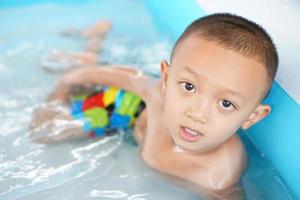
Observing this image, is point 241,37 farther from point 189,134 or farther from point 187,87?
point 189,134

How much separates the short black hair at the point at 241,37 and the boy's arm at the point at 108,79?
1.50 ft

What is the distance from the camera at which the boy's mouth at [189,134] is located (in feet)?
4.24

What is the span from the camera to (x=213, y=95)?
122cm

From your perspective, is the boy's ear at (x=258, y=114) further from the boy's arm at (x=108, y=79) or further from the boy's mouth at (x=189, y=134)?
the boy's arm at (x=108, y=79)

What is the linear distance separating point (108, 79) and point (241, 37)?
2.23 feet

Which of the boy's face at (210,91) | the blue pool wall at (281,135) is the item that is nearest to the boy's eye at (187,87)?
the boy's face at (210,91)

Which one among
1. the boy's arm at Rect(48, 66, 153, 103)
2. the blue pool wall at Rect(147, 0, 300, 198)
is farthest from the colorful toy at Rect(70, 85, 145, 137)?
the blue pool wall at Rect(147, 0, 300, 198)

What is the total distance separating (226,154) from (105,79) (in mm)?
573

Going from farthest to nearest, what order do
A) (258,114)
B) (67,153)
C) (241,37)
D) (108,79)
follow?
(108,79), (67,153), (258,114), (241,37)

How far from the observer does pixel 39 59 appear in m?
2.32

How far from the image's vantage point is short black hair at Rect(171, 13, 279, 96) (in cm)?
121

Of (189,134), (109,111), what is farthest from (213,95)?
(109,111)

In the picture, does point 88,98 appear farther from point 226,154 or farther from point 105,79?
point 226,154

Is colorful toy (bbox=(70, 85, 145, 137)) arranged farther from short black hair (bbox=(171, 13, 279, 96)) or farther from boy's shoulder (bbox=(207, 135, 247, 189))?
short black hair (bbox=(171, 13, 279, 96))
